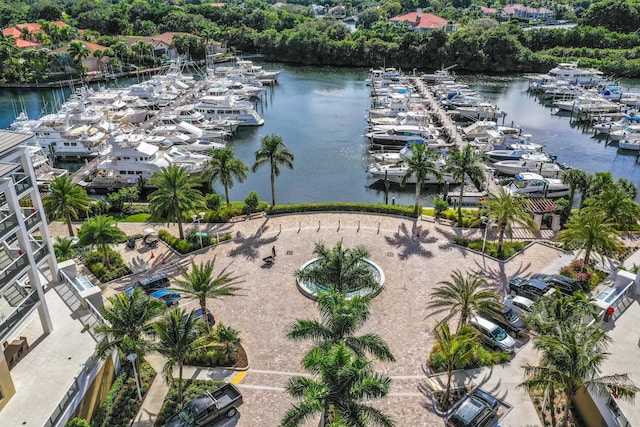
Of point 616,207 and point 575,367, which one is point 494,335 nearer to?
point 575,367

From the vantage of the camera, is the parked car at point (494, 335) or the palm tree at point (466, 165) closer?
the parked car at point (494, 335)

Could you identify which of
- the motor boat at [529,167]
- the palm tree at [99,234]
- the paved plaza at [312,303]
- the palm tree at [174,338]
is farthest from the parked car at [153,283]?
the motor boat at [529,167]

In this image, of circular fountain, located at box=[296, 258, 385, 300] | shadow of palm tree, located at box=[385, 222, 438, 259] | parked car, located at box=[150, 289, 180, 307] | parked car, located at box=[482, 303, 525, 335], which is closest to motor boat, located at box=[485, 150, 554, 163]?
shadow of palm tree, located at box=[385, 222, 438, 259]

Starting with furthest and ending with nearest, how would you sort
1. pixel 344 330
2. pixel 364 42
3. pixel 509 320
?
pixel 364 42 < pixel 509 320 < pixel 344 330

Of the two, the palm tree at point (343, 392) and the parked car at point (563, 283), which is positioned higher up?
the palm tree at point (343, 392)

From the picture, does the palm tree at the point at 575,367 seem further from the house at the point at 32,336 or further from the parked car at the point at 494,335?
the house at the point at 32,336

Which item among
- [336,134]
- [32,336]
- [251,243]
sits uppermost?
[32,336]

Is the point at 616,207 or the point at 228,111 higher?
the point at 616,207

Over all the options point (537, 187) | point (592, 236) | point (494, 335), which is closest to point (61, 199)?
point (494, 335)
